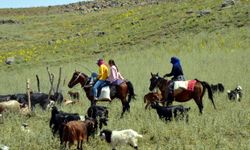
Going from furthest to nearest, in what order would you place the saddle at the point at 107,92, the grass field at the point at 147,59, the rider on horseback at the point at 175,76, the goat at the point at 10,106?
the saddle at the point at 107,92
the goat at the point at 10,106
the rider on horseback at the point at 175,76
the grass field at the point at 147,59

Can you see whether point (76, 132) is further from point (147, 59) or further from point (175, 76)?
point (147, 59)

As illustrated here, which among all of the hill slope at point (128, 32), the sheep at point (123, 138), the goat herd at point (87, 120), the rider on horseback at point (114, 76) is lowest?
the sheep at point (123, 138)

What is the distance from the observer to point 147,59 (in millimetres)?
35219

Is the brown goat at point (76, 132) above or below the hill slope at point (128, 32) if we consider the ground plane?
below

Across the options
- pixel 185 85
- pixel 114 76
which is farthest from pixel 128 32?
pixel 185 85

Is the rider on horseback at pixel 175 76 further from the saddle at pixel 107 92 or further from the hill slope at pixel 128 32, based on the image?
the hill slope at pixel 128 32

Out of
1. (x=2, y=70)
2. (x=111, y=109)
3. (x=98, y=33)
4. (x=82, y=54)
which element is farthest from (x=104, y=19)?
(x=111, y=109)

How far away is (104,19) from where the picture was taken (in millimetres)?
61531

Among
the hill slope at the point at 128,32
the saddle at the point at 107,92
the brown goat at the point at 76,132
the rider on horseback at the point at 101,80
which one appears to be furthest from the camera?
the hill slope at the point at 128,32

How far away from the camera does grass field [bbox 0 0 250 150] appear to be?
11.9 meters

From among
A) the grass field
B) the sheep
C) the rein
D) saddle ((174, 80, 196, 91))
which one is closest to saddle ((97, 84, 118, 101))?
the grass field

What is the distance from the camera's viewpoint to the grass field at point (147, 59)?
11906 millimetres

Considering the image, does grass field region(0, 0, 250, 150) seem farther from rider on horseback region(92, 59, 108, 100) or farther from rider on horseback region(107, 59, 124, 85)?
rider on horseback region(107, 59, 124, 85)

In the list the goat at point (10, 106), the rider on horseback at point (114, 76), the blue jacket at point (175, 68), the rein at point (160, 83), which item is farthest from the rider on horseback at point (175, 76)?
the goat at point (10, 106)
